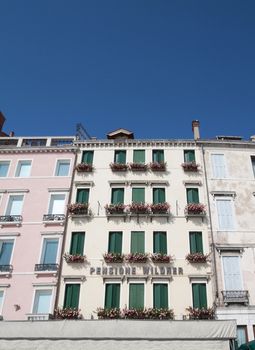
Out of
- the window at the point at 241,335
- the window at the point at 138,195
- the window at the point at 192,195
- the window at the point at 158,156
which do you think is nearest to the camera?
the window at the point at 241,335

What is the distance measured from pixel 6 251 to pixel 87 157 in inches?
342

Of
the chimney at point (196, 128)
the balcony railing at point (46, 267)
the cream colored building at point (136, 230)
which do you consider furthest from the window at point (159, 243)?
the chimney at point (196, 128)

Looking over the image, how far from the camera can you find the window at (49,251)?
21372mm

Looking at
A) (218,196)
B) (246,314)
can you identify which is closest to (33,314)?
(246,314)

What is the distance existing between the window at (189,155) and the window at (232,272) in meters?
7.57

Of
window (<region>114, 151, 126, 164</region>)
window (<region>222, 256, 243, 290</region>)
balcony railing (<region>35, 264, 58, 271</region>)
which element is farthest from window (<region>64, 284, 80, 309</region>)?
window (<region>114, 151, 126, 164</region>)

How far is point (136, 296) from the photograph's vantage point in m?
20.0

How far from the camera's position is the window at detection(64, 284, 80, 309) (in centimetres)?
1980

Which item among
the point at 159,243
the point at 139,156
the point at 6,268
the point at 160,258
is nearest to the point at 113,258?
the point at 160,258

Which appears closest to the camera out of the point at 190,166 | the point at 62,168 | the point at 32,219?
the point at 32,219

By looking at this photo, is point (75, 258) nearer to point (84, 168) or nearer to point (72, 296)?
point (72, 296)

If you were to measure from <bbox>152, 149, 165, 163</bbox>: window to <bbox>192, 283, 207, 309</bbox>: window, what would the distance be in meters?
9.21

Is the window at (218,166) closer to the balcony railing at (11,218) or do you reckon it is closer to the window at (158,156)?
the window at (158,156)

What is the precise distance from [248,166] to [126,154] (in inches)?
348
